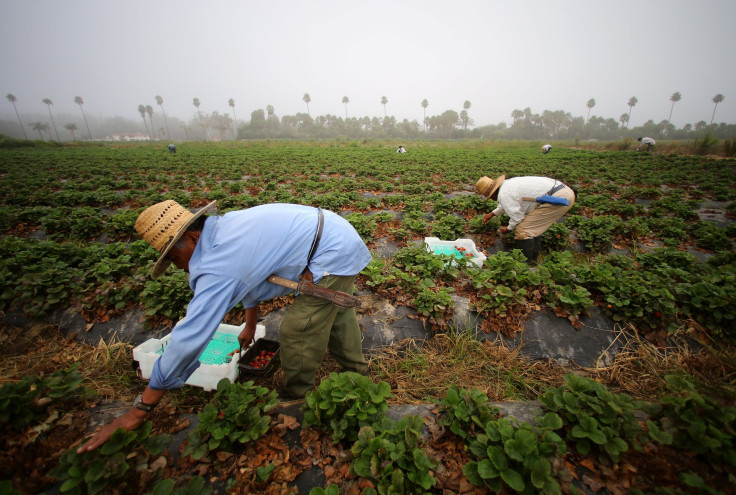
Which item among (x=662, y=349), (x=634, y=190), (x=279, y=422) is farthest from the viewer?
(x=634, y=190)

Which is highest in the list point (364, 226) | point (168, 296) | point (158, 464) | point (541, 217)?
point (541, 217)

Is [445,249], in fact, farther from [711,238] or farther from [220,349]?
[711,238]

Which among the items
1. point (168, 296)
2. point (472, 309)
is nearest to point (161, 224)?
point (168, 296)

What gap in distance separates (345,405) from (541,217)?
5.07 m

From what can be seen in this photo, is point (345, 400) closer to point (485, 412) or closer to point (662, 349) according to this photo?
point (485, 412)

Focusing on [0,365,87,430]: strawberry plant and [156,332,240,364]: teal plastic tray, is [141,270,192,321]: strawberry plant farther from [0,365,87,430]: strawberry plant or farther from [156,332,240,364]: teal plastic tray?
[0,365,87,430]: strawberry plant

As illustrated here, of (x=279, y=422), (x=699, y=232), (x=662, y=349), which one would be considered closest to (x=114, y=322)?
(x=279, y=422)

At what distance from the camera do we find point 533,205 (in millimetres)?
5359

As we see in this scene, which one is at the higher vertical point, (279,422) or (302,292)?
(302,292)

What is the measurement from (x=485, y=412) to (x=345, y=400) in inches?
39.4

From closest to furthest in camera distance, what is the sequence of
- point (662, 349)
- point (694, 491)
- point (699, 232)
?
point (694, 491) → point (662, 349) → point (699, 232)

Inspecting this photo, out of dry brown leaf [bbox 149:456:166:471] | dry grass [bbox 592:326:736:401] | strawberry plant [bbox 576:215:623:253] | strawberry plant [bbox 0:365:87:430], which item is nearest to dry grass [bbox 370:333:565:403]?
dry grass [bbox 592:326:736:401]

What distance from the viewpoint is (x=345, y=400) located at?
77.4 inches

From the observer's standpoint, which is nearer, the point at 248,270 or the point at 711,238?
the point at 248,270
